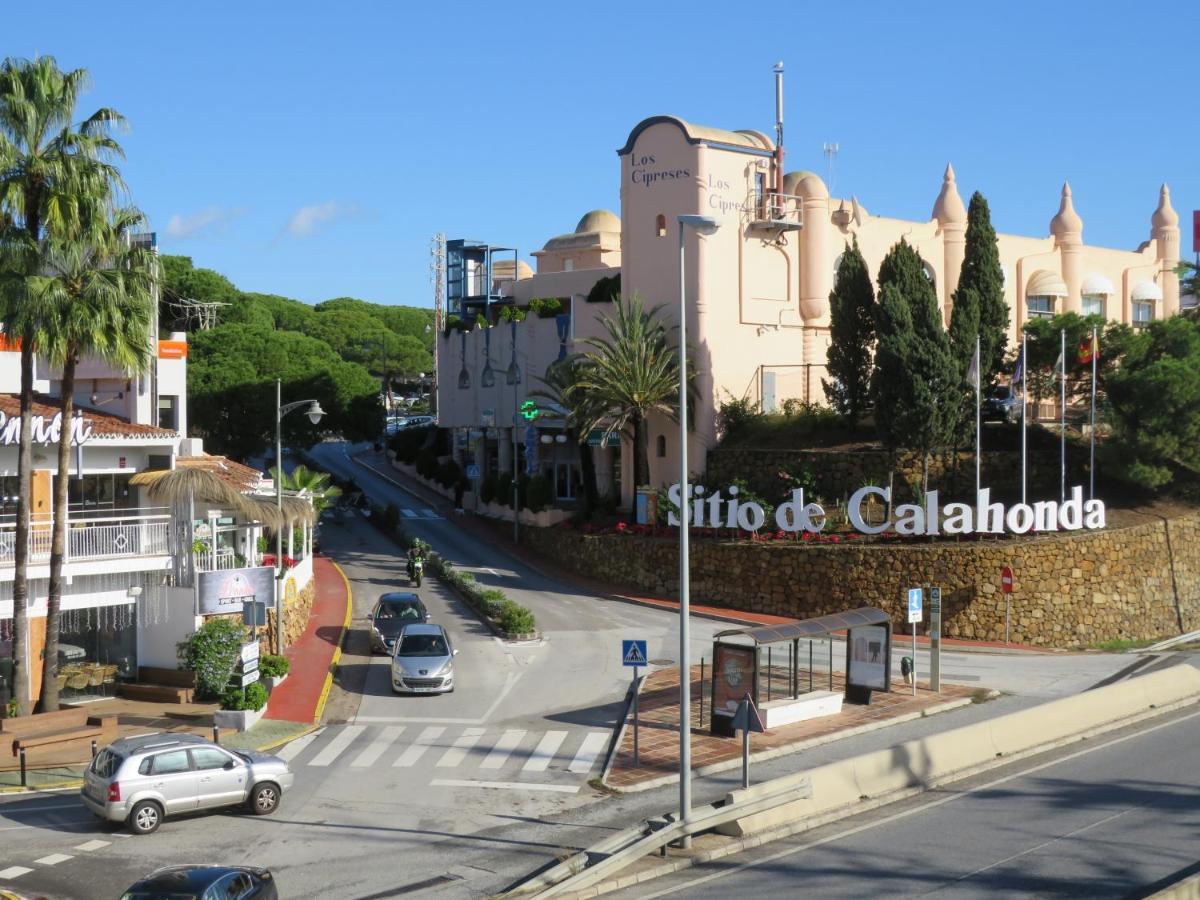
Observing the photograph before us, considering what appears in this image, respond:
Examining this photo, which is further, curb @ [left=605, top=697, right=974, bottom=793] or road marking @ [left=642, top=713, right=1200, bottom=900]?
curb @ [left=605, top=697, right=974, bottom=793]

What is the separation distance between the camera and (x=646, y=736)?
26.7 m

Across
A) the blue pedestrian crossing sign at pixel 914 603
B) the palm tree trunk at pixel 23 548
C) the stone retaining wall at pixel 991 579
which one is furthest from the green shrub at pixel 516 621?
the palm tree trunk at pixel 23 548

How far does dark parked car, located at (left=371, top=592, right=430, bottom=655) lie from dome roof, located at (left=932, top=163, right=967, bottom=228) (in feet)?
117

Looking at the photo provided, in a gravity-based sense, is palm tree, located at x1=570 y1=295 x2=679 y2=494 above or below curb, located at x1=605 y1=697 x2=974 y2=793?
above

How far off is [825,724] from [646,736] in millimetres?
4188

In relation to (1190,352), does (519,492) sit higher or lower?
lower

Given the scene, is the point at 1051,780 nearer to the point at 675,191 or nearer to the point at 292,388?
the point at 675,191

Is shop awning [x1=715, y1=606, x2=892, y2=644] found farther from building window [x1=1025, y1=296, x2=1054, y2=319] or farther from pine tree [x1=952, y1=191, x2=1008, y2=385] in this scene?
building window [x1=1025, y1=296, x2=1054, y2=319]

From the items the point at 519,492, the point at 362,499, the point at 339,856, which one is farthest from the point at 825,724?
the point at 362,499

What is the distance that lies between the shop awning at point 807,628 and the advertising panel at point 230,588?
1168 centimetres

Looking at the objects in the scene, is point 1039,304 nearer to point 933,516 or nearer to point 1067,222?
point 1067,222

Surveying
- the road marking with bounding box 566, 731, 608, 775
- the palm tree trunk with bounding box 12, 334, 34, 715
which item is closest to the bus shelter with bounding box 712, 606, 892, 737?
the road marking with bounding box 566, 731, 608, 775

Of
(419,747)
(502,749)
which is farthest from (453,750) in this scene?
(502,749)

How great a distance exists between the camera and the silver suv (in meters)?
19.8
